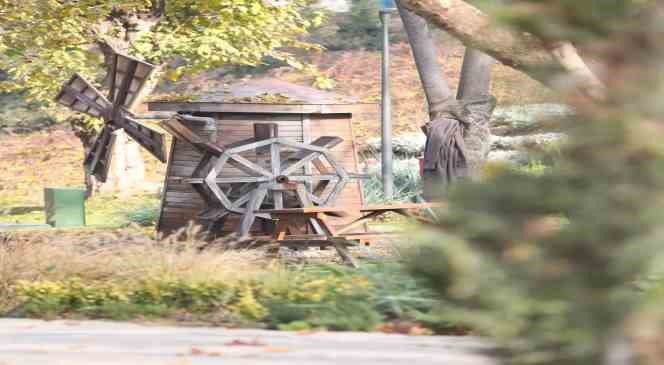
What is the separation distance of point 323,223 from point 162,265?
6166mm

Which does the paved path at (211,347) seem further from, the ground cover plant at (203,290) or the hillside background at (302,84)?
the hillside background at (302,84)

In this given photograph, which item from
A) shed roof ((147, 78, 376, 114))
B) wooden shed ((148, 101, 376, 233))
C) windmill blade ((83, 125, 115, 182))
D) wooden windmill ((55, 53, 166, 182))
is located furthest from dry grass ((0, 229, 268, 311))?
windmill blade ((83, 125, 115, 182))

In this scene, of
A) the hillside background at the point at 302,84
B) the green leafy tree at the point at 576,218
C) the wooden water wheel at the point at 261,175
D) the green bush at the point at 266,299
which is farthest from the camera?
the hillside background at the point at 302,84

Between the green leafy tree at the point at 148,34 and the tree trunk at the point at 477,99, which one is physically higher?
the green leafy tree at the point at 148,34

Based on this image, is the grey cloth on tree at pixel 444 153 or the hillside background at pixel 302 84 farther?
the hillside background at pixel 302 84

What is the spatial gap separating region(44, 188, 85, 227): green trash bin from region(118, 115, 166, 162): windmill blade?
2617 mm

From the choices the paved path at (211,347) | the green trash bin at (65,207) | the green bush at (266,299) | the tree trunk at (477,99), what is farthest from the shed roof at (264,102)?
the paved path at (211,347)

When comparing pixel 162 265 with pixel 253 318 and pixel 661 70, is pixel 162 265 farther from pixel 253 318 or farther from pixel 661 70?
pixel 661 70

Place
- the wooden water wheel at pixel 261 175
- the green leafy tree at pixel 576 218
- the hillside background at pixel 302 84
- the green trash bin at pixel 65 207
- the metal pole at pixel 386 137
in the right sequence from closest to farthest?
the green leafy tree at pixel 576 218, the wooden water wheel at pixel 261 175, the green trash bin at pixel 65 207, the metal pole at pixel 386 137, the hillside background at pixel 302 84

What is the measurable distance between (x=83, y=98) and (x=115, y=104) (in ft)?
2.91

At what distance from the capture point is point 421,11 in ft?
40.4

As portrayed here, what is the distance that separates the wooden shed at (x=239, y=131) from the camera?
67.8ft

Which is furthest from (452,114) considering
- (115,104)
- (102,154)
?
(102,154)

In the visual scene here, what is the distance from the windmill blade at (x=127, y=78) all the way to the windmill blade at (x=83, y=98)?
12.1 inches
